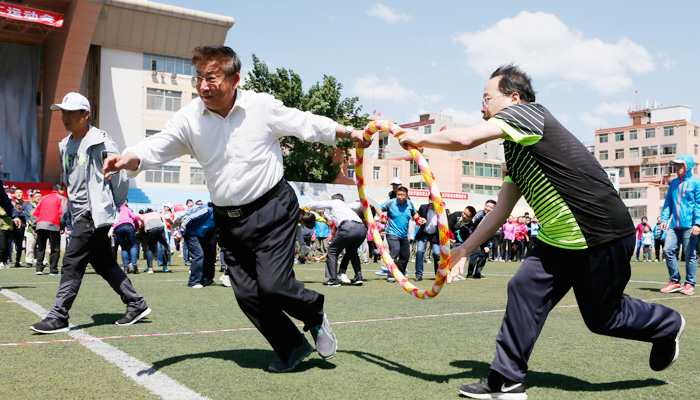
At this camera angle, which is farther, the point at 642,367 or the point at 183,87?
the point at 183,87

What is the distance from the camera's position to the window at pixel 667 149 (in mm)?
87812

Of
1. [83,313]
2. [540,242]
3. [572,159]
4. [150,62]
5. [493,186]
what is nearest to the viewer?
[572,159]

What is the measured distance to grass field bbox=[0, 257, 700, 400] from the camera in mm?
3590

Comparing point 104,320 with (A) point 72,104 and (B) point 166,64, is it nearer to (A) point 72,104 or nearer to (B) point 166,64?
(A) point 72,104

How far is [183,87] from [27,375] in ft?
150

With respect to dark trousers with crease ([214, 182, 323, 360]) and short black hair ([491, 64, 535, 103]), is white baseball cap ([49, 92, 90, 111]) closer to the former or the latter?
dark trousers with crease ([214, 182, 323, 360])

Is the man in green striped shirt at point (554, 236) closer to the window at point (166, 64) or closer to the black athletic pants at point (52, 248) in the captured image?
the black athletic pants at point (52, 248)

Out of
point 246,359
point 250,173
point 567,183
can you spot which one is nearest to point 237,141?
point 250,173

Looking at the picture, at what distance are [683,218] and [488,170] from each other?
69787 millimetres

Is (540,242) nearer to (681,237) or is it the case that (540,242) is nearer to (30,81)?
(681,237)

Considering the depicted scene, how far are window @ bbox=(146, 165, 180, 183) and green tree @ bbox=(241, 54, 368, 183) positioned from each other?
28.6ft

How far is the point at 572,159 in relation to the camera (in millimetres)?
3496

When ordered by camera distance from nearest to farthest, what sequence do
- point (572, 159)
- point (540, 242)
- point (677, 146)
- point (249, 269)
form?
point (572, 159) < point (540, 242) < point (249, 269) < point (677, 146)

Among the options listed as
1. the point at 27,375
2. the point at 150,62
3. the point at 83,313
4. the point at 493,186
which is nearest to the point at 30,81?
the point at 150,62
